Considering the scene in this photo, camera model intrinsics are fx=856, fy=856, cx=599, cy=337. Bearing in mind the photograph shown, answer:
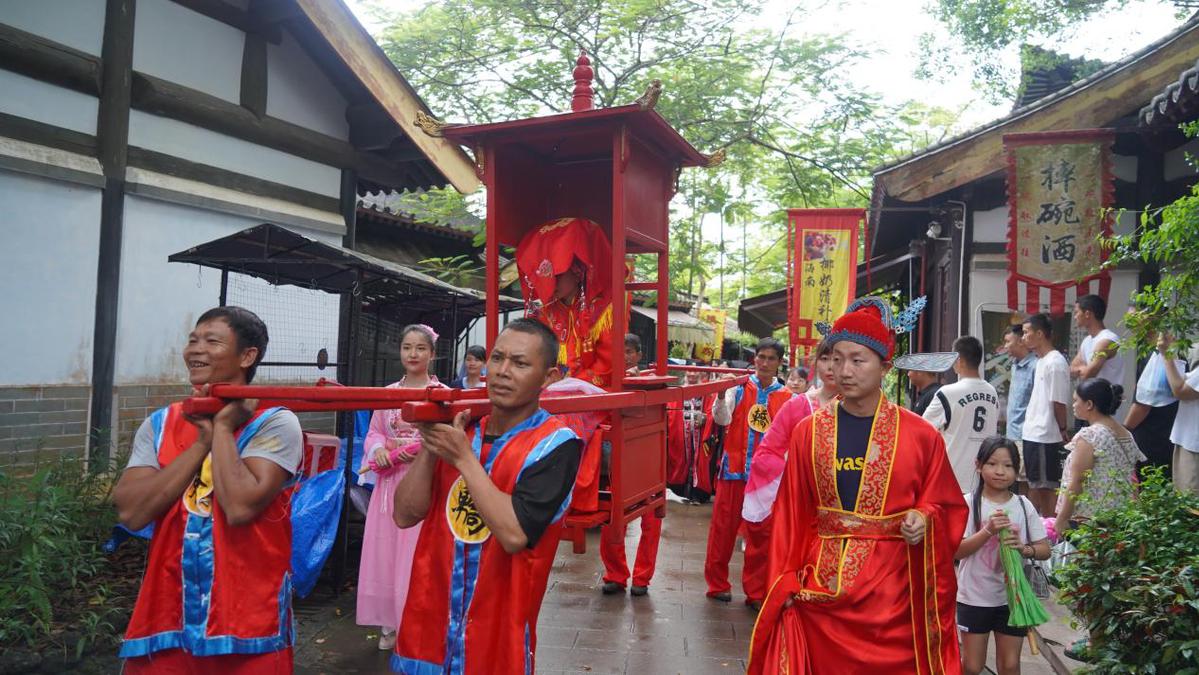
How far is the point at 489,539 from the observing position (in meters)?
2.49

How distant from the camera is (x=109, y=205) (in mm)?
6879

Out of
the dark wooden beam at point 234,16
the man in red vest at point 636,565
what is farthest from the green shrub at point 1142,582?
the dark wooden beam at point 234,16

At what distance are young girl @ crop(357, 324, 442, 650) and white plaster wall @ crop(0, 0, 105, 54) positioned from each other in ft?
12.8

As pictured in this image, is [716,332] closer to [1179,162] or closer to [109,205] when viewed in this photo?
[1179,162]

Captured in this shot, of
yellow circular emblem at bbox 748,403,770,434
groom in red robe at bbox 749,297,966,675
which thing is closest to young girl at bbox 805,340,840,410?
groom in red robe at bbox 749,297,966,675

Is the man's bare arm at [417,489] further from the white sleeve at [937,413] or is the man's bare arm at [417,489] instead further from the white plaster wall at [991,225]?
the white plaster wall at [991,225]

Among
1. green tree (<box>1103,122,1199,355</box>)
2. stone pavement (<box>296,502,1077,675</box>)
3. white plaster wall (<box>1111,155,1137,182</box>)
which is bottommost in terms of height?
stone pavement (<box>296,502,1077,675</box>)

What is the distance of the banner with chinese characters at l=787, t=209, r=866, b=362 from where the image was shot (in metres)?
10.9

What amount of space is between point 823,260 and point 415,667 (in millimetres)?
9241

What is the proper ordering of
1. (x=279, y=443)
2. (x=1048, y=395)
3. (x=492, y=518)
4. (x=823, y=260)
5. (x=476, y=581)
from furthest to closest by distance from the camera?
1. (x=823, y=260)
2. (x=1048, y=395)
3. (x=279, y=443)
4. (x=476, y=581)
5. (x=492, y=518)

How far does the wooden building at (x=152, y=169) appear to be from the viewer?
20.9 ft

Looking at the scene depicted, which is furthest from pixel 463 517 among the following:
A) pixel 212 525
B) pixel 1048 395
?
pixel 1048 395

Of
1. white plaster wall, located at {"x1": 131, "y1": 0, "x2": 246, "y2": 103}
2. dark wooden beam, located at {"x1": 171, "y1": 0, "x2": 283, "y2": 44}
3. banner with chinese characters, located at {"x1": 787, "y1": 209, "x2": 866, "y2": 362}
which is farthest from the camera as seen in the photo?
banner with chinese characters, located at {"x1": 787, "y1": 209, "x2": 866, "y2": 362}

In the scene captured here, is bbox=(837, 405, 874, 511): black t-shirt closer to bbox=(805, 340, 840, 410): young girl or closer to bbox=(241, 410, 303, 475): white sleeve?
bbox=(805, 340, 840, 410): young girl
